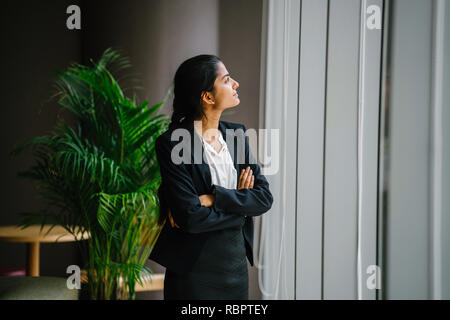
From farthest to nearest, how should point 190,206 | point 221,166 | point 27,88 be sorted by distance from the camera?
point 27,88, point 221,166, point 190,206

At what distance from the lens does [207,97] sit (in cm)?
136

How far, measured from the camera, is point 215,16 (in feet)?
10.5

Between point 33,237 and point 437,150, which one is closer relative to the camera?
point 437,150

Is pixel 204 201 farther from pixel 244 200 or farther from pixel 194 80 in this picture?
pixel 194 80

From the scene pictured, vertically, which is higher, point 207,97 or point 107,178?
point 207,97

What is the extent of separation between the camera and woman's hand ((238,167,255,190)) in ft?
4.66

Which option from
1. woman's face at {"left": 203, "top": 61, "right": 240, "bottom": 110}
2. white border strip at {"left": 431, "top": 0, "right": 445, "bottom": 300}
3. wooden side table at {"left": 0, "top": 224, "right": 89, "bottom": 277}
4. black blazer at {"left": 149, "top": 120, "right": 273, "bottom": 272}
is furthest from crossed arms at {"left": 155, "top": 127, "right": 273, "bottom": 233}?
wooden side table at {"left": 0, "top": 224, "right": 89, "bottom": 277}

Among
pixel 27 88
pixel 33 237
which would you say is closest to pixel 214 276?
pixel 33 237

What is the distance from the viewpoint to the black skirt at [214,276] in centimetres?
128

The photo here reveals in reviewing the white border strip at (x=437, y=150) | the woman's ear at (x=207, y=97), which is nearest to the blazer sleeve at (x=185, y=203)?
the woman's ear at (x=207, y=97)

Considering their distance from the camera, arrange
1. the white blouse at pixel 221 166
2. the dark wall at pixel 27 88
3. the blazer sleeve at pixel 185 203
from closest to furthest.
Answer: the blazer sleeve at pixel 185 203, the white blouse at pixel 221 166, the dark wall at pixel 27 88

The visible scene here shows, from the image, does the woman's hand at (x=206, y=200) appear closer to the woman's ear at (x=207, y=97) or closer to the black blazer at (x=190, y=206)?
the black blazer at (x=190, y=206)

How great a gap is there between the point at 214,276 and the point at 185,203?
28 centimetres

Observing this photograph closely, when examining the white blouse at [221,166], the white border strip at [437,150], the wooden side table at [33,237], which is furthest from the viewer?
the wooden side table at [33,237]
